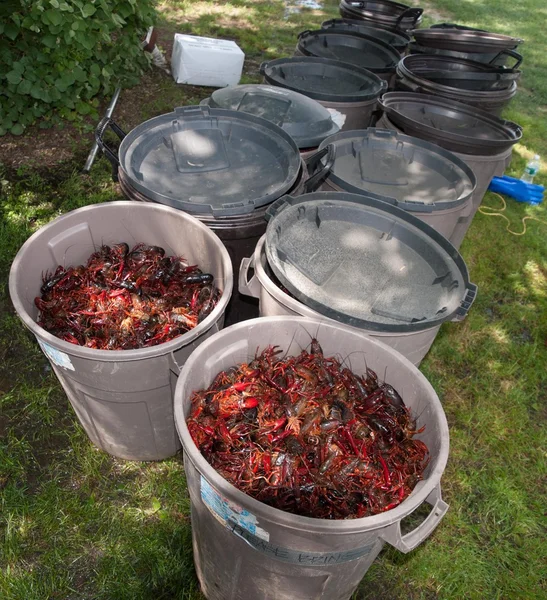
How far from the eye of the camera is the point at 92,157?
4938mm

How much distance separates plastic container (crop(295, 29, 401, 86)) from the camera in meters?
5.12

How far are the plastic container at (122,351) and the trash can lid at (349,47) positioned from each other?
3521mm

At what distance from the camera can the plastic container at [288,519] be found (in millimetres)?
1438

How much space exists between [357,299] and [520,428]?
210 centimetres

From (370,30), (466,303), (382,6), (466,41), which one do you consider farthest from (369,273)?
(382,6)

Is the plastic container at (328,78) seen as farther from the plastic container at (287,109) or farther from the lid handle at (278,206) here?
the lid handle at (278,206)

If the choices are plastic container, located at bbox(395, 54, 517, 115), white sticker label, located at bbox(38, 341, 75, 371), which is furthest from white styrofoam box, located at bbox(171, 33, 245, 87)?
white sticker label, located at bbox(38, 341, 75, 371)

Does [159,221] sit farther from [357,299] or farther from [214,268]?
[357,299]

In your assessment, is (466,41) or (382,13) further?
(382,13)

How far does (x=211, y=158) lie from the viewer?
3020mm

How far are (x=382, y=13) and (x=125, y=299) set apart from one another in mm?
6395

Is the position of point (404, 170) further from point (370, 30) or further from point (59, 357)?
point (370, 30)

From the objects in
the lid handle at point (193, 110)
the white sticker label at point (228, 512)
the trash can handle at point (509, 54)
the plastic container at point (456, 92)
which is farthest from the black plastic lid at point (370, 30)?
the white sticker label at point (228, 512)

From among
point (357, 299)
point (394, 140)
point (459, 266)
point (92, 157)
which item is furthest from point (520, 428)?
point (92, 157)
